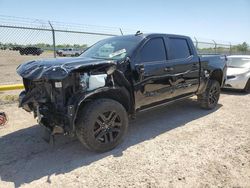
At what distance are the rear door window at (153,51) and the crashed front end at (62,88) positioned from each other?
3.24ft

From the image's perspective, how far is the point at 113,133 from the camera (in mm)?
4277

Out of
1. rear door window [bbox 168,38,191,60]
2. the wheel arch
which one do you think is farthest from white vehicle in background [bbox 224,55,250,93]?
rear door window [bbox 168,38,191,60]

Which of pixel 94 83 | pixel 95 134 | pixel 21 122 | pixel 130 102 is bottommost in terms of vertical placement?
pixel 21 122

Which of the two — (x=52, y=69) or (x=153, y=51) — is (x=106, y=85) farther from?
(x=153, y=51)

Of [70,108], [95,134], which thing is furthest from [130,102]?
[70,108]

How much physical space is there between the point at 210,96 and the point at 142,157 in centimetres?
351

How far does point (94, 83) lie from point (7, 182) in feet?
5.80

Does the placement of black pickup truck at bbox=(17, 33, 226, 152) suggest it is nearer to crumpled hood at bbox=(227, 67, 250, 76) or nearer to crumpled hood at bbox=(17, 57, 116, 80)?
crumpled hood at bbox=(17, 57, 116, 80)

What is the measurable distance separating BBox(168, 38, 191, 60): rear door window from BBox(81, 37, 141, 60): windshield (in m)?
0.90

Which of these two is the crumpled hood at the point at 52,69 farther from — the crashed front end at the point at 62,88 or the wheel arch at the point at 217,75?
the wheel arch at the point at 217,75

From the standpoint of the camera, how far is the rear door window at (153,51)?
4.83 metres

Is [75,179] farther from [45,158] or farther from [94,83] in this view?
[94,83]

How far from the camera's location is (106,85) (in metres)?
4.09

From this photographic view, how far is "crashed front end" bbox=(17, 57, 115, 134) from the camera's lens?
3.64m
